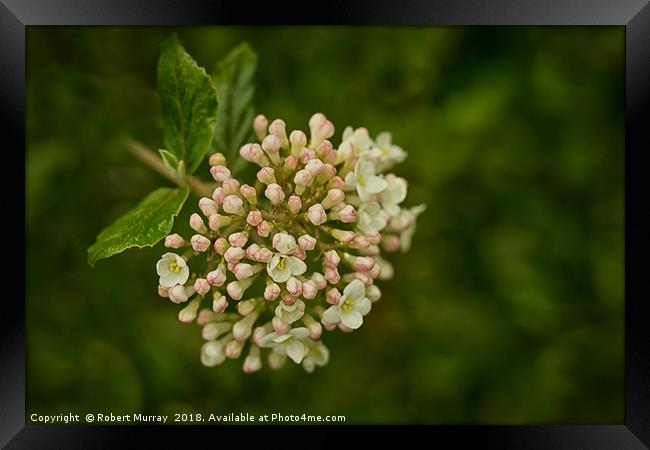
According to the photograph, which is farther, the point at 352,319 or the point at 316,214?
the point at 352,319

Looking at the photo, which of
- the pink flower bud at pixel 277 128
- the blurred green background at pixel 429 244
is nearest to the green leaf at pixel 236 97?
the pink flower bud at pixel 277 128

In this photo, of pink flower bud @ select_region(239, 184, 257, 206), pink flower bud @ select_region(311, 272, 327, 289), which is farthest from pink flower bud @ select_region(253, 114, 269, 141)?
pink flower bud @ select_region(311, 272, 327, 289)

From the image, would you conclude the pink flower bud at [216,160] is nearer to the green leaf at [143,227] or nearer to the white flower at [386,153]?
the green leaf at [143,227]

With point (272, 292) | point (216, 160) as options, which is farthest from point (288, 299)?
point (216, 160)

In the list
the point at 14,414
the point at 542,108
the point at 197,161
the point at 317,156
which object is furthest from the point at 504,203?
the point at 14,414

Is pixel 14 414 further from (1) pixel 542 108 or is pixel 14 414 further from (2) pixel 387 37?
(1) pixel 542 108

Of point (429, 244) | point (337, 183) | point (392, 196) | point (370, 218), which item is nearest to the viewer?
point (337, 183)

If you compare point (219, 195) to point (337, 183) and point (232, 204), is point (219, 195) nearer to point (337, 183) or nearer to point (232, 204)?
point (232, 204)
